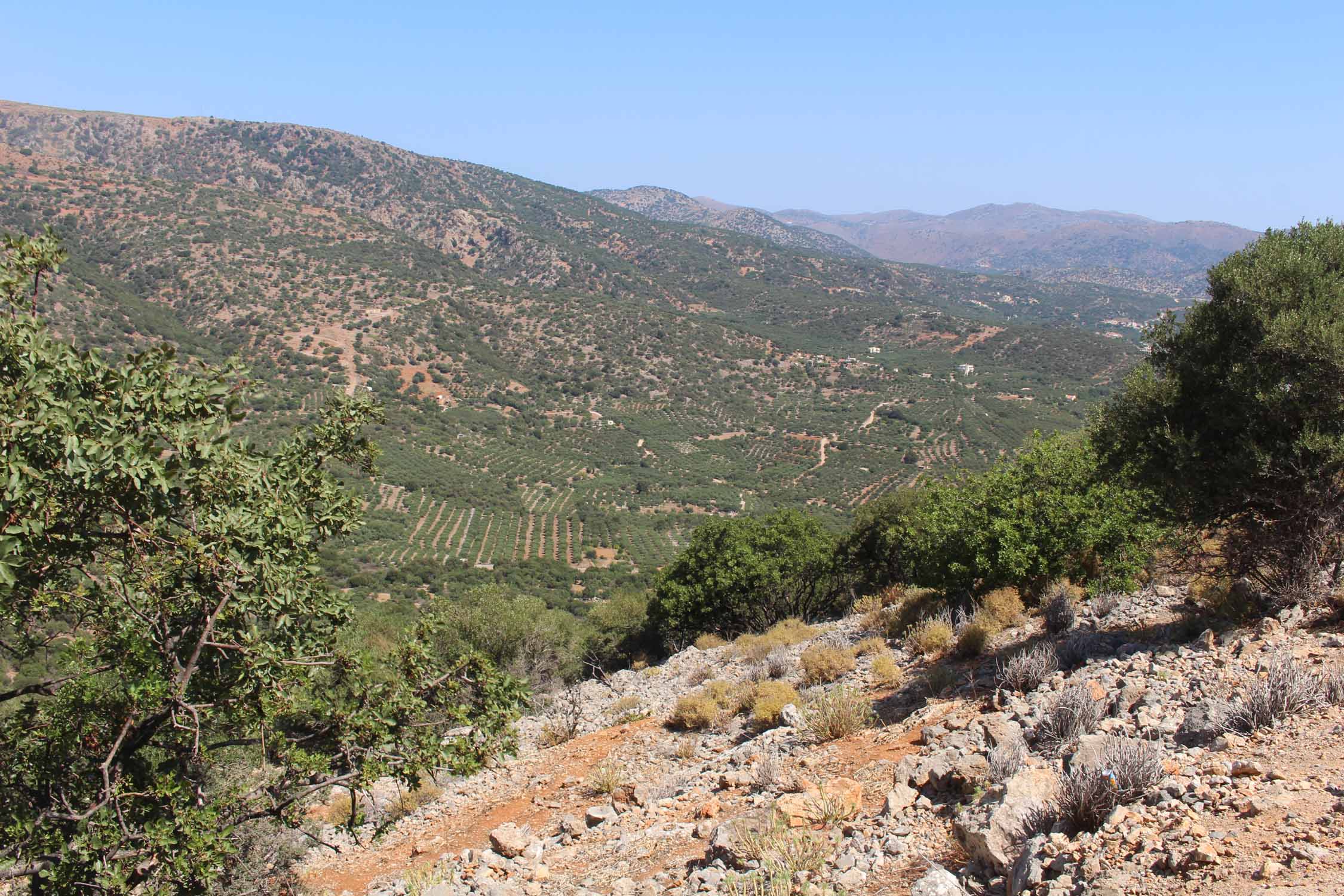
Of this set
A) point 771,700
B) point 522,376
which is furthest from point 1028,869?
point 522,376

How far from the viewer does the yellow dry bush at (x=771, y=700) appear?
9.73 meters

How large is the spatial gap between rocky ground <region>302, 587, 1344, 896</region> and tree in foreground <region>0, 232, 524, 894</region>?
5.98 feet

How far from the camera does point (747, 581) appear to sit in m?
24.0

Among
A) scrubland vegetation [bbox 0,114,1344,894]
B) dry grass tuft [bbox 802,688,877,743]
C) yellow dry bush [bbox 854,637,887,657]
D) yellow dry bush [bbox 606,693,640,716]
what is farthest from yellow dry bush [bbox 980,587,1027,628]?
yellow dry bush [bbox 606,693,640,716]

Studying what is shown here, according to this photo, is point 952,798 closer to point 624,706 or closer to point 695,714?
point 695,714

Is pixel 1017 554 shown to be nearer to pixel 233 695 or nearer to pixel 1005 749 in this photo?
pixel 1005 749

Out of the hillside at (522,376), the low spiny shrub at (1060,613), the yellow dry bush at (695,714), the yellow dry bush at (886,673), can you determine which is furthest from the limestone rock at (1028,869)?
the hillside at (522,376)

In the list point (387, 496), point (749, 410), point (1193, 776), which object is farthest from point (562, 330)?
point (1193, 776)

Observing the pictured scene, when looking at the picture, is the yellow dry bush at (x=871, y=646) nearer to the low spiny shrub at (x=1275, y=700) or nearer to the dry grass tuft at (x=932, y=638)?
the dry grass tuft at (x=932, y=638)

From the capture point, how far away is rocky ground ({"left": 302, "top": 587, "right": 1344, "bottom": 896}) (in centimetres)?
396

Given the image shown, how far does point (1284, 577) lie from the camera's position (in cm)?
766

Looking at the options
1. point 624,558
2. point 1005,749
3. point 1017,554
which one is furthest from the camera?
point 624,558

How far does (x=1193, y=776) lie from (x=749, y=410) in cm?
9201

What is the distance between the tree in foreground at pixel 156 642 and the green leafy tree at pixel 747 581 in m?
18.2
